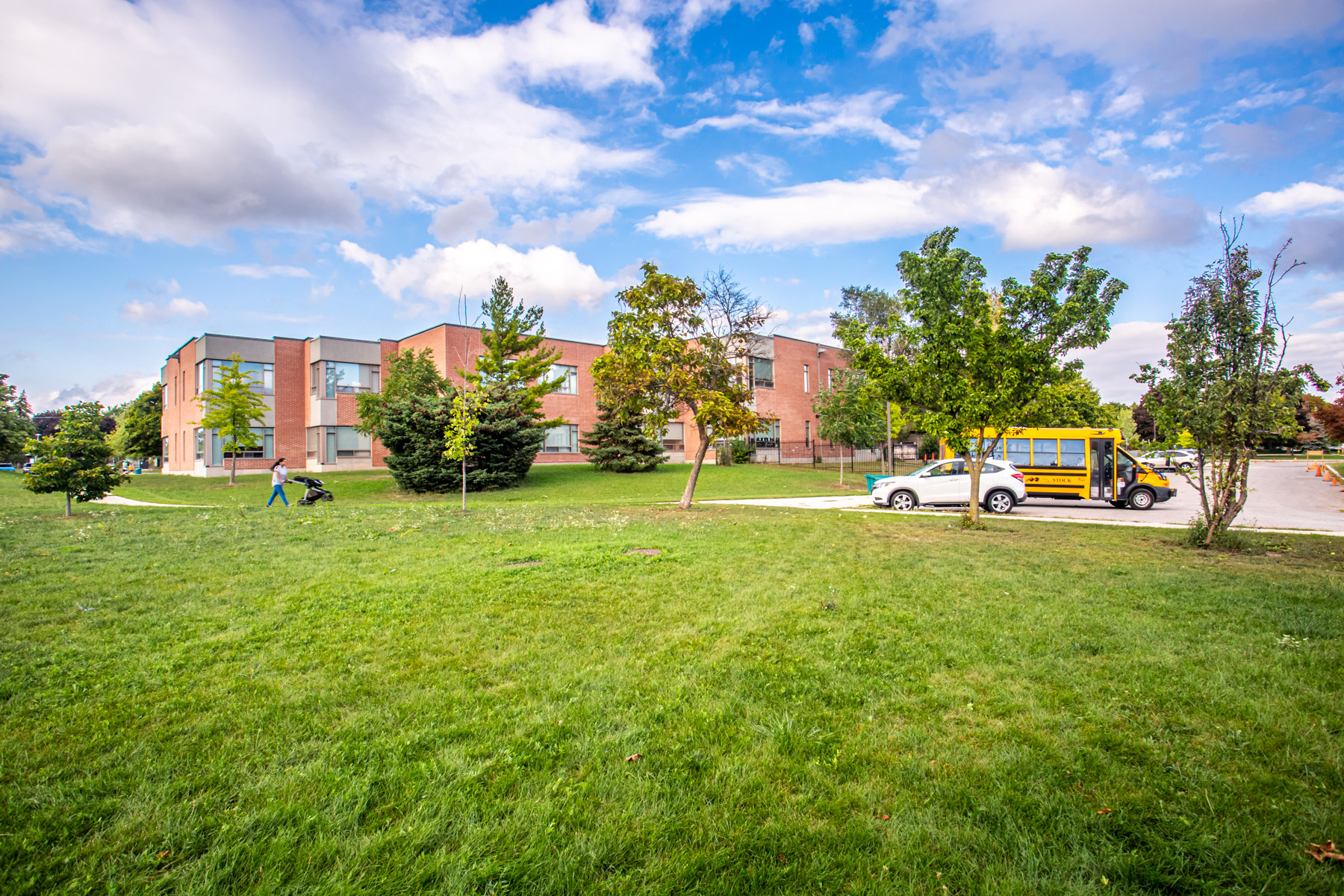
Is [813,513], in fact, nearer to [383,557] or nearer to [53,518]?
[383,557]

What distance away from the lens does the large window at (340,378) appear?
38.8 metres

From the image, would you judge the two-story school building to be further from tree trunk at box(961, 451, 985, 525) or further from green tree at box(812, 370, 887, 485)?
tree trunk at box(961, 451, 985, 525)

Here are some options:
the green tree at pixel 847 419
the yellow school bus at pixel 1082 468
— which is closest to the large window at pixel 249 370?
the green tree at pixel 847 419

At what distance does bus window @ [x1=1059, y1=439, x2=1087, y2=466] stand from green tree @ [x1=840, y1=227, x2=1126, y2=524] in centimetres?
818

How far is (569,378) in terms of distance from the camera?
4241cm

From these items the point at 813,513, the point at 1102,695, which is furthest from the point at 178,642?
the point at 813,513

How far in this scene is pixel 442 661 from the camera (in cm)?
461

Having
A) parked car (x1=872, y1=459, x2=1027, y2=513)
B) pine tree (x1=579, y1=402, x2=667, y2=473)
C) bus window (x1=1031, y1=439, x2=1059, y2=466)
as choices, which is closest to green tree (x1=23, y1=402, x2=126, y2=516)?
pine tree (x1=579, y1=402, x2=667, y2=473)

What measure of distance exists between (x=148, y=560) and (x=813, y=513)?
12464 mm

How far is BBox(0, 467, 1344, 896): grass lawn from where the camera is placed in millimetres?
2514

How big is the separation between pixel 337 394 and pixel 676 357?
105ft

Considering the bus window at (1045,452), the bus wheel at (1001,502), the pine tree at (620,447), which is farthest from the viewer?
the pine tree at (620,447)

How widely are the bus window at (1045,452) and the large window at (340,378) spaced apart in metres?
36.5

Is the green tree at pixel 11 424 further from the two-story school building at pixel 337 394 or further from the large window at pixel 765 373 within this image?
the large window at pixel 765 373
